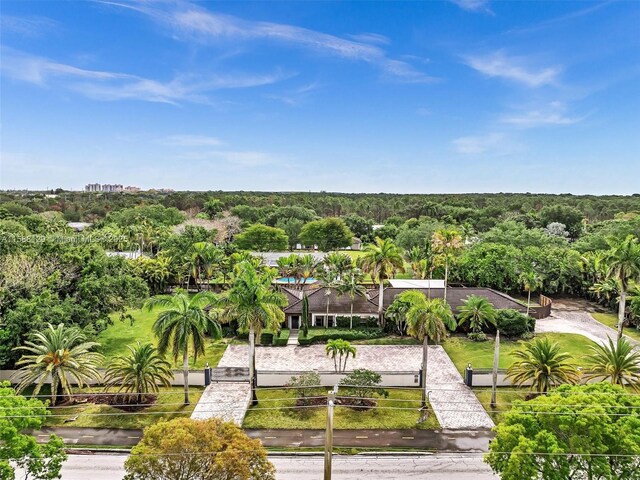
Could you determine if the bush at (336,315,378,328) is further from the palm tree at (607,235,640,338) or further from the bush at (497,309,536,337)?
the palm tree at (607,235,640,338)

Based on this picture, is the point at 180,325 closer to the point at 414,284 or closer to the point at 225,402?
the point at 225,402

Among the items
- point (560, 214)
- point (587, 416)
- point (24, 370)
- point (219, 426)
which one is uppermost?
point (560, 214)

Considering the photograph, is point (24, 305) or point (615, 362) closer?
point (615, 362)

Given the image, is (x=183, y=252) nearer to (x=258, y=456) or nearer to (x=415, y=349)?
(x=415, y=349)

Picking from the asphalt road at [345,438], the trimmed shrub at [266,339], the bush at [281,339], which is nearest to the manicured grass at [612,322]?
the asphalt road at [345,438]

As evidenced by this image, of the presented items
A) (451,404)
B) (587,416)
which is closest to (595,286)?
(451,404)

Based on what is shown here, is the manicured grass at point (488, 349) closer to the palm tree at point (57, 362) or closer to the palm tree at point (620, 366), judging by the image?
the palm tree at point (620, 366)

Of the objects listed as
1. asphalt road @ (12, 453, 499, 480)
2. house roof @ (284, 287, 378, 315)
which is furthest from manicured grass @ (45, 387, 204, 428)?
house roof @ (284, 287, 378, 315)
